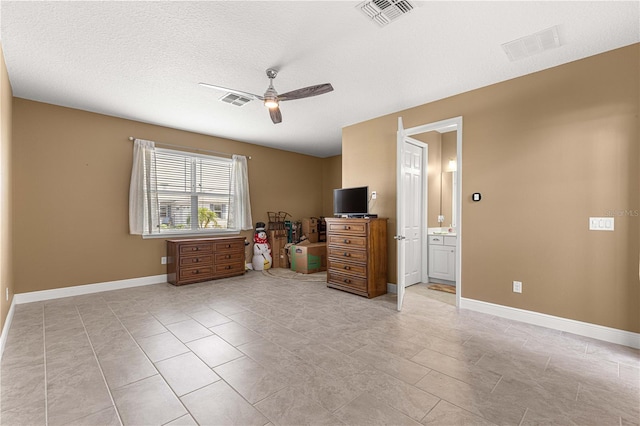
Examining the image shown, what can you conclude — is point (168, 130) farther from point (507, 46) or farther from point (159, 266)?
point (507, 46)

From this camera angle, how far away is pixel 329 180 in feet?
25.6

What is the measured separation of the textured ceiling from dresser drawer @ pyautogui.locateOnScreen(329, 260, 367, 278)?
7.82ft

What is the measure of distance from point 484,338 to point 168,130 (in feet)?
18.7

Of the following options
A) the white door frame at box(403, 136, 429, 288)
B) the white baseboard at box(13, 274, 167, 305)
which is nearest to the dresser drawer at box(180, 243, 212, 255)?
the white baseboard at box(13, 274, 167, 305)

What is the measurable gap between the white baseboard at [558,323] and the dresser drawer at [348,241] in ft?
4.82

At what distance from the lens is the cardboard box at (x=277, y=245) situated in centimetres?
651

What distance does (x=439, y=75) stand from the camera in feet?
10.5

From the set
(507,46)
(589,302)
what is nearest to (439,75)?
(507,46)

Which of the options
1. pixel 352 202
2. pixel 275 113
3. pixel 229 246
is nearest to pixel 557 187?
pixel 352 202

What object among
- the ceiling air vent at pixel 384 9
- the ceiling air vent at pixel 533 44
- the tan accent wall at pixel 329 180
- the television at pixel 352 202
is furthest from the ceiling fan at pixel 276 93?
the tan accent wall at pixel 329 180

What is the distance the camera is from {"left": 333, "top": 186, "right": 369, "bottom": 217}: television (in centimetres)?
451

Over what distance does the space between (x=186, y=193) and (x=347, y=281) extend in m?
→ 3.44

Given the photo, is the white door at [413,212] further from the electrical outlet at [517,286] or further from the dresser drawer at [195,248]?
the dresser drawer at [195,248]

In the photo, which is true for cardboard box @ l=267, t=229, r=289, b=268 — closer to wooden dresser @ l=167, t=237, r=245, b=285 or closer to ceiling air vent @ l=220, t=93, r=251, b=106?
wooden dresser @ l=167, t=237, r=245, b=285
